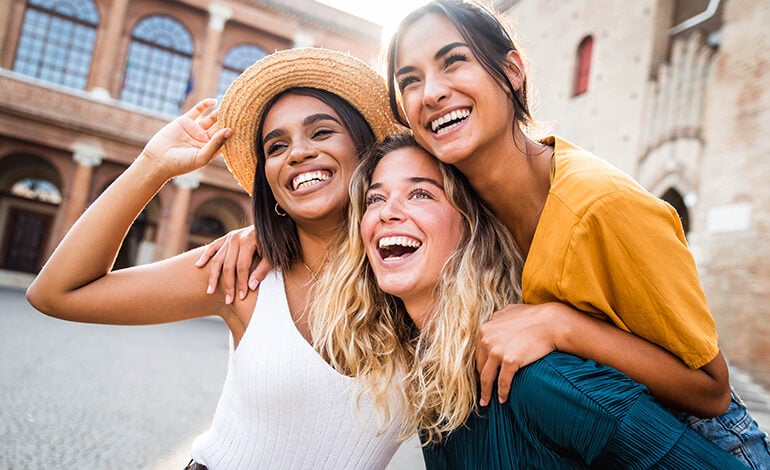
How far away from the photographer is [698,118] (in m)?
11.0

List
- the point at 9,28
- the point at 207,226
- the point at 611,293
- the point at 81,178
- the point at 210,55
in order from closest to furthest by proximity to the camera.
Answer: the point at 611,293 < the point at 9,28 < the point at 81,178 < the point at 210,55 < the point at 207,226

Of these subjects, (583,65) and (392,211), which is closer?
(392,211)

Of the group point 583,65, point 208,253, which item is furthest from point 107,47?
point 208,253

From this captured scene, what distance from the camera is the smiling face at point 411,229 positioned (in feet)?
6.11

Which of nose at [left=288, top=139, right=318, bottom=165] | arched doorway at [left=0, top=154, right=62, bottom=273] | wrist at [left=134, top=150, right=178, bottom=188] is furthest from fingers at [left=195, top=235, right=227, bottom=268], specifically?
arched doorway at [left=0, top=154, right=62, bottom=273]

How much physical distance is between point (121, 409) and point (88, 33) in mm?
17529

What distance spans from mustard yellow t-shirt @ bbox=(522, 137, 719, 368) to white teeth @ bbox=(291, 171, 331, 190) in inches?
38.8

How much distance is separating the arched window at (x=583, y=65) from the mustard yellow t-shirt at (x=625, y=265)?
47.6ft

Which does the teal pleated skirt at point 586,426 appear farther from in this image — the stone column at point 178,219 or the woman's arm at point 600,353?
the stone column at point 178,219

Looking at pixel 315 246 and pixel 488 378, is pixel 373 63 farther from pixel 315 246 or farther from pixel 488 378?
pixel 488 378

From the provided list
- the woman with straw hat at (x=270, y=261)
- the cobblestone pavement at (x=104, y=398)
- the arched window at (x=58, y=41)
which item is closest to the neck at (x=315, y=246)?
the woman with straw hat at (x=270, y=261)

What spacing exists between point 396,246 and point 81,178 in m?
18.1

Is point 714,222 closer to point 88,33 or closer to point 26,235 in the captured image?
point 88,33

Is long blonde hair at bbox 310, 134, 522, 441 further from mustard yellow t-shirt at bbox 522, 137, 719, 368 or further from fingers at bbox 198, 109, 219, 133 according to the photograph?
fingers at bbox 198, 109, 219, 133
